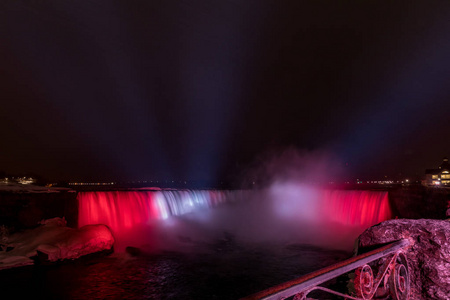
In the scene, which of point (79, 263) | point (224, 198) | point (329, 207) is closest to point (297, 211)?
point (329, 207)

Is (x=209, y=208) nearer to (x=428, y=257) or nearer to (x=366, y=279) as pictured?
(x=428, y=257)

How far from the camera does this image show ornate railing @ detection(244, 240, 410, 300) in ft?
7.14

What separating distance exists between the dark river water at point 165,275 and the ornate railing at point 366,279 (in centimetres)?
867

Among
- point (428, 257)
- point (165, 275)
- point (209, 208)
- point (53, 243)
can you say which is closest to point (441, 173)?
point (209, 208)

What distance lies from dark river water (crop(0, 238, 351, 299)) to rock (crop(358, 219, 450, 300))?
28.1 feet

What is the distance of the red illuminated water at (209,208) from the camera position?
2092 cm

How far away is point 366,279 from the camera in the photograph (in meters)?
3.28

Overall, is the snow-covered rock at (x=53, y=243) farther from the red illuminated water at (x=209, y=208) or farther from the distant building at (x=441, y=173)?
the distant building at (x=441, y=173)

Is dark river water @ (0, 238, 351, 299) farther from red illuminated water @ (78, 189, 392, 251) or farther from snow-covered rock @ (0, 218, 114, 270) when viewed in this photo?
red illuminated water @ (78, 189, 392, 251)

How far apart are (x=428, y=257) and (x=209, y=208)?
29559mm

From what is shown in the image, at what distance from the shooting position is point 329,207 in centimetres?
3056

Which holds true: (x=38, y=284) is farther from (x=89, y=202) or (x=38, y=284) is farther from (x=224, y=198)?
(x=224, y=198)

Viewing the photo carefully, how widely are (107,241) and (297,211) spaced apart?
80.2ft

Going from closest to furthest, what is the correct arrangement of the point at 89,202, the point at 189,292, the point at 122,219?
the point at 189,292 → the point at 89,202 → the point at 122,219
